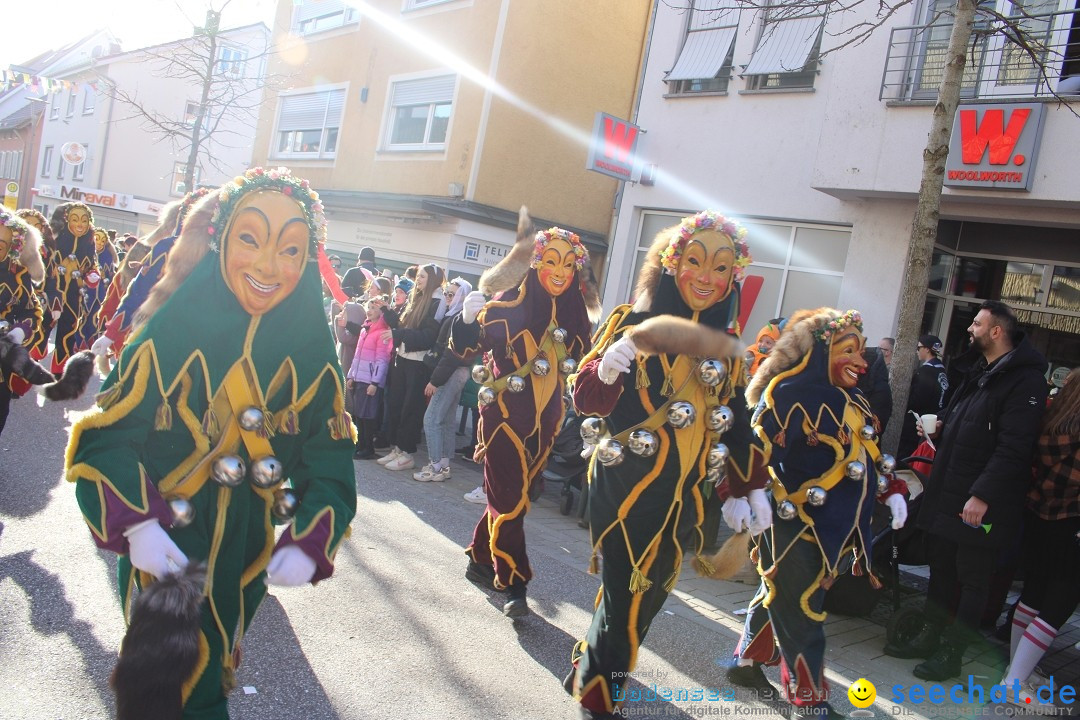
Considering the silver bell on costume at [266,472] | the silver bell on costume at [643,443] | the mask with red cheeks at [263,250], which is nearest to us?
the silver bell on costume at [266,472]

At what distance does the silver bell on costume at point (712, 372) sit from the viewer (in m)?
3.31

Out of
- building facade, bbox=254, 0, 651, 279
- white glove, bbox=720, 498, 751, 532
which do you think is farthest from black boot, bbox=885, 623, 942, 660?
building facade, bbox=254, 0, 651, 279

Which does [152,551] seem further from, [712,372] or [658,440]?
[712,372]

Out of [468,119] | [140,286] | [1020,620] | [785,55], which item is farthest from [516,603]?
[468,119]

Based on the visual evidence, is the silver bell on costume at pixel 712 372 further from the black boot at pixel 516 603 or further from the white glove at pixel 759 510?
the black boot at pixel 516 603

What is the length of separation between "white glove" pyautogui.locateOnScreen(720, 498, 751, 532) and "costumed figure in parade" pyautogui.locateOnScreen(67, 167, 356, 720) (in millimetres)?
1667

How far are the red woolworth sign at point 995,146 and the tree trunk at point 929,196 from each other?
116 inches

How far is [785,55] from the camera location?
36.6 ft

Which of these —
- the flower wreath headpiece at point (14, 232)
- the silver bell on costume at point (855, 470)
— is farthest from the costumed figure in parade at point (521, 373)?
the flower wreath headpiece at point (14, 232)

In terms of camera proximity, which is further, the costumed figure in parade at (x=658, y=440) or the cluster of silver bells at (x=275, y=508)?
the costumed figure in parade at (x=658, y=440)

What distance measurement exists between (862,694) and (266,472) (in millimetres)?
3369

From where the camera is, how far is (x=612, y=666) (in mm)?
3256

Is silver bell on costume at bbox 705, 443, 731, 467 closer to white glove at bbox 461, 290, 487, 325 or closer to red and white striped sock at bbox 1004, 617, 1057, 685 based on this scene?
white glove at bbox 461, 290, 487, 325

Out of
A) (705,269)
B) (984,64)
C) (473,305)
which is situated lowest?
(473,305)
